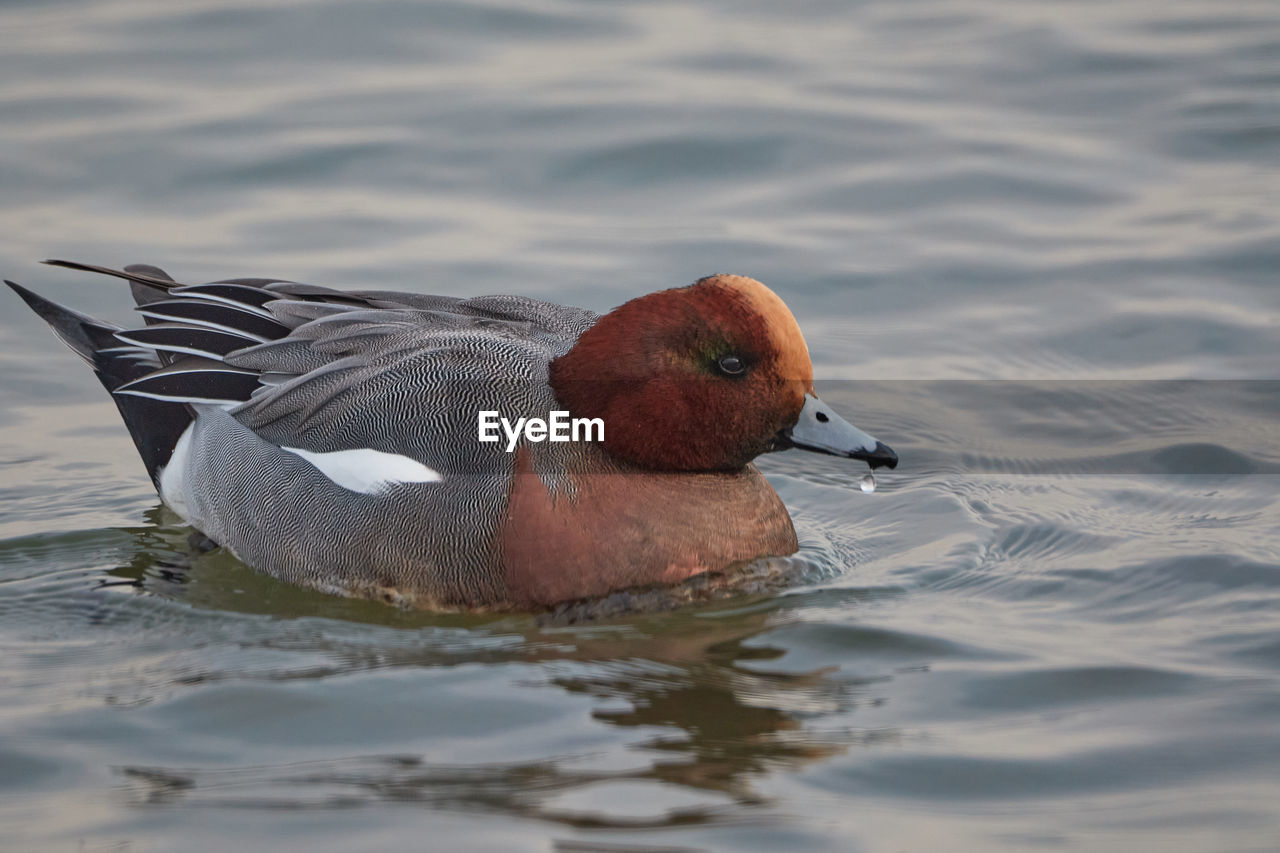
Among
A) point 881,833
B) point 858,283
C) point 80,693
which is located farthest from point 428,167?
point 881,833

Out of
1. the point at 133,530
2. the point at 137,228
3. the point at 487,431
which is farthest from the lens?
the point at 137,228

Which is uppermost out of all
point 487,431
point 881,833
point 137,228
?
point 137,228

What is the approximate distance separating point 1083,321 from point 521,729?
14.5 feet

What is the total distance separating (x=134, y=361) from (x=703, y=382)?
2.43 meters

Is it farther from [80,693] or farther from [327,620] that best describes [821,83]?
[80,693]

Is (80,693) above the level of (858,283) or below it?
below

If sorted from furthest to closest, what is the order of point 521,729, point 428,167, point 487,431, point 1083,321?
point 428,167
point 1083,321
point 487,431
point 521,729

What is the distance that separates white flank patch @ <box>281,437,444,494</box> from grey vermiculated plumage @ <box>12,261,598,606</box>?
26mm

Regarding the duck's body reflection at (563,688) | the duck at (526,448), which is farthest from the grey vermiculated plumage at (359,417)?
the duck's body reflection at (563,688)

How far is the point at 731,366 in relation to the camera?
5.24m

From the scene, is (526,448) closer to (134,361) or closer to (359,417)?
(359,417)

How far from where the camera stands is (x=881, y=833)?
384 cm

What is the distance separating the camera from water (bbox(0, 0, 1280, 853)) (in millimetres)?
4070

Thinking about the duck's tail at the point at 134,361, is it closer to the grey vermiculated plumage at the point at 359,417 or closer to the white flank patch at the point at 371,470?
the grey vermiculated plumage at the point at 359,417
